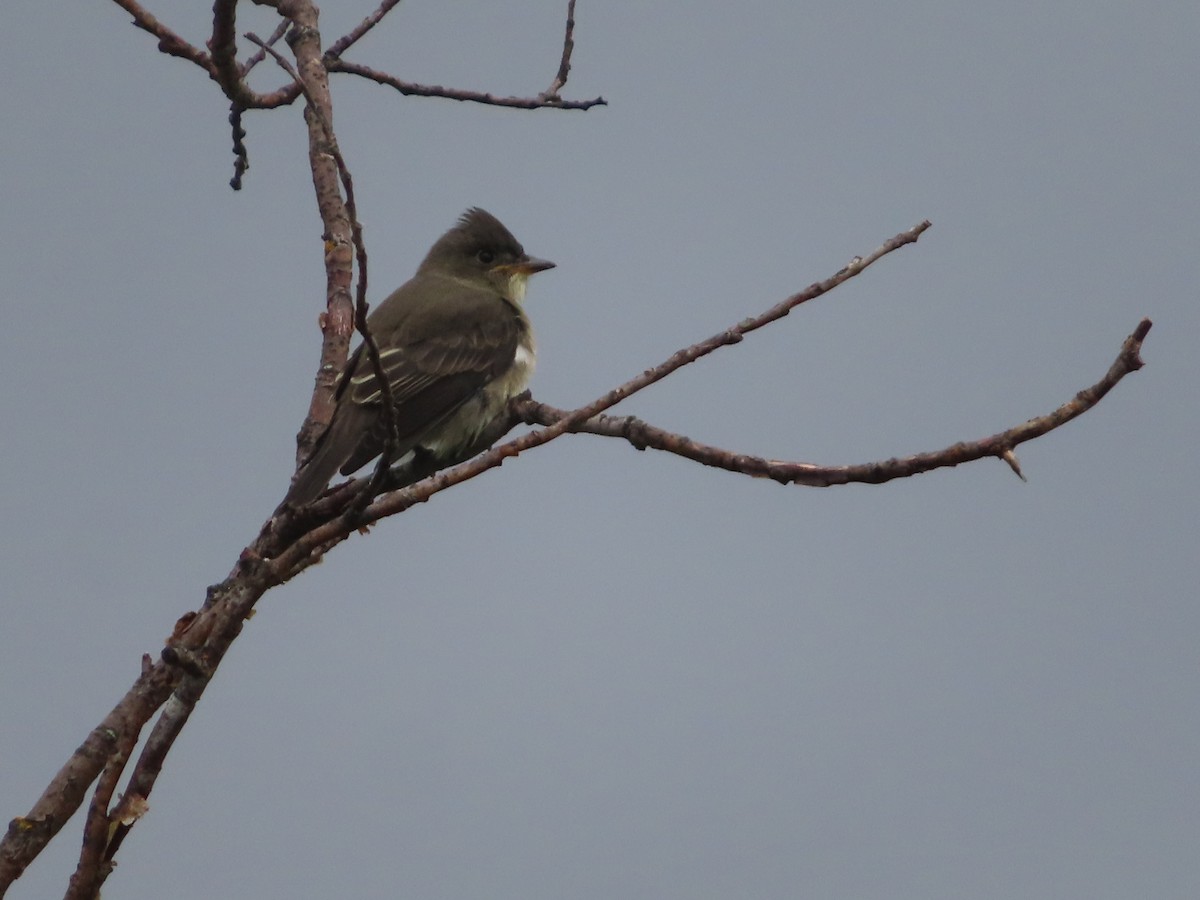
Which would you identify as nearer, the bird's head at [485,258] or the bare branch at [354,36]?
the bare branch at [354,36]

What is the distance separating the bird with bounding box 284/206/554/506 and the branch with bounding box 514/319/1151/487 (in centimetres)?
152

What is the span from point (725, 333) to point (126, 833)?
1.66 m

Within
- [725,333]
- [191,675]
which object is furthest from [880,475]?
[191,675]

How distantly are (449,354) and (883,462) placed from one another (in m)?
3.89

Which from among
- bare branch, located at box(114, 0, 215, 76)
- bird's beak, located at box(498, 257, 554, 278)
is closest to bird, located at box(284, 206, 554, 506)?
bird's beak, located at box(498, 257, 554, 278)

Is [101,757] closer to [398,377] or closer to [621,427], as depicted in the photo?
[621,427]

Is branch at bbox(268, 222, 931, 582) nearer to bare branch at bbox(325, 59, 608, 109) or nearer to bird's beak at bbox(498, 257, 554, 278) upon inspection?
bare branch at bbox(325, 59, 608, 109)

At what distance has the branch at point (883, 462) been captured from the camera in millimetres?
3188

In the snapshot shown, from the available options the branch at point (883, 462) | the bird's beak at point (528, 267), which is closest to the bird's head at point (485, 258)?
the bird's beak at point (528, 267)

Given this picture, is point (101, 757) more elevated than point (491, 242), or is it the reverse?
point (491, 242)

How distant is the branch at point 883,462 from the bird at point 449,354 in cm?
152

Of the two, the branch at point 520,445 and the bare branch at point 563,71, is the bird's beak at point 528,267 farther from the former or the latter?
the branch at point 520,445

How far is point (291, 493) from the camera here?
Answer: 13.7 ft

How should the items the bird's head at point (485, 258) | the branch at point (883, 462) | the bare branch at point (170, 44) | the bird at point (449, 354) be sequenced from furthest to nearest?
1. the bird's head at point (485, 258)
2. the bird at point (449, 354)
3. the bare branch at point (170, 44)
4. the branch at point (883, 462)
